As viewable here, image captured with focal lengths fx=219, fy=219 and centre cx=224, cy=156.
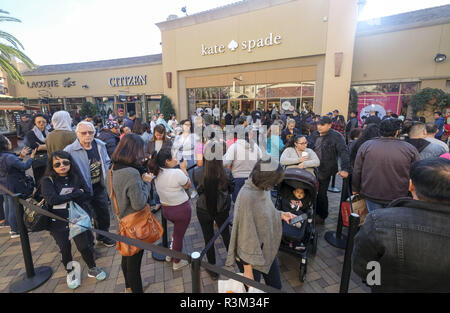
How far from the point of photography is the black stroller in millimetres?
2898

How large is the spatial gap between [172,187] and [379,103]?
14780 mm

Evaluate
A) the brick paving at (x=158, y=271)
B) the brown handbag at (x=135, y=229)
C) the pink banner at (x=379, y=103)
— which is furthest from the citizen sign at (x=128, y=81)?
the brown handbag at (x=135, y=229)

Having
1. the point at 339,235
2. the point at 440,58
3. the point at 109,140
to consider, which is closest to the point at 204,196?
the point at 339,235

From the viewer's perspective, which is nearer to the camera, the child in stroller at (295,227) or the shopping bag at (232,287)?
the shopping bag at (232,287)

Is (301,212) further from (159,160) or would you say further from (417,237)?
(159,160)

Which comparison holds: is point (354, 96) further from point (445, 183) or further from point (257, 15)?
point (445, 183)

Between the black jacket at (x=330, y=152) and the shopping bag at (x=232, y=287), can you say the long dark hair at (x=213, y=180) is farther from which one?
the black jacket at (x=330, y=152)

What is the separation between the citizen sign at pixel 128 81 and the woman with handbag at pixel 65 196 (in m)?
19.7

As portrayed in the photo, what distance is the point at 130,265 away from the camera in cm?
230

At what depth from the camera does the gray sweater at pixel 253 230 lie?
1894mm

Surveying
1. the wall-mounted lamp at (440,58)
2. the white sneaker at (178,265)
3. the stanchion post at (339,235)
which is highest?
the wall-mounted lamp at (440,58)

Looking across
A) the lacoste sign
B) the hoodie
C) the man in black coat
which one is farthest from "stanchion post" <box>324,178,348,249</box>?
the lacoste sign

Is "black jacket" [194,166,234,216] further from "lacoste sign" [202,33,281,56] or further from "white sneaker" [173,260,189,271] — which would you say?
"lacoste sign" [202,33,281,56]
